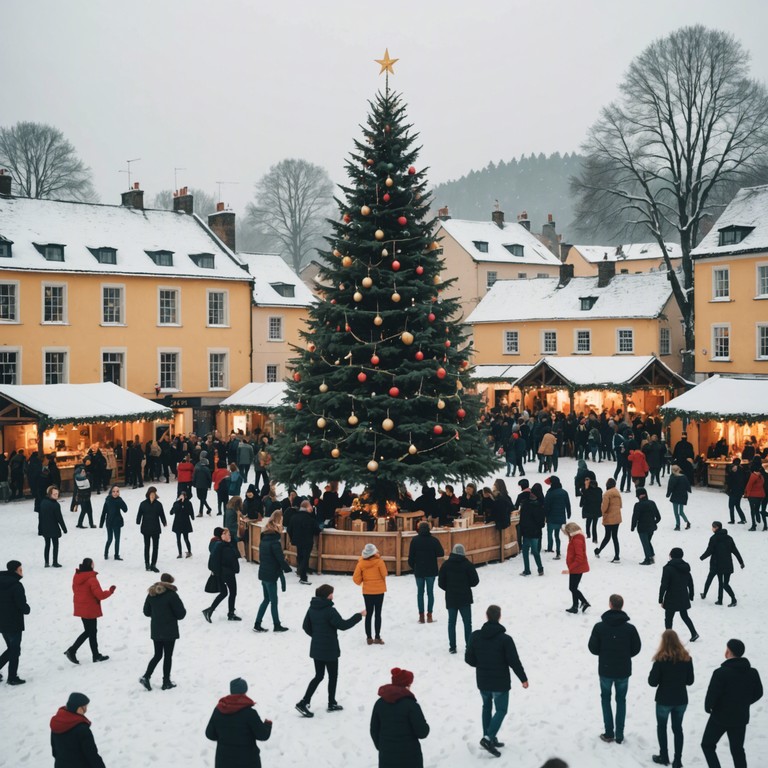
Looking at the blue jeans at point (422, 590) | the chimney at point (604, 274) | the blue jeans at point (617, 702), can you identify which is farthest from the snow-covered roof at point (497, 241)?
the blue jeans at point (617, 702)

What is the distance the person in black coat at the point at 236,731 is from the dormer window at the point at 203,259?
35706 mm

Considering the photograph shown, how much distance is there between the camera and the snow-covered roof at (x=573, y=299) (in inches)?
1761

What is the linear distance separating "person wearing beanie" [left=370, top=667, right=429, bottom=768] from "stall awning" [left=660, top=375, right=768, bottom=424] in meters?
21.7

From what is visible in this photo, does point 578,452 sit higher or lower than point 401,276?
lower

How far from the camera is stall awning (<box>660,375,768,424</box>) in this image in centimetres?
2680

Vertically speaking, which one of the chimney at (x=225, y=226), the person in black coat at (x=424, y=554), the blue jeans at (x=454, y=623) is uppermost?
the chimney at (x=225, y=226)

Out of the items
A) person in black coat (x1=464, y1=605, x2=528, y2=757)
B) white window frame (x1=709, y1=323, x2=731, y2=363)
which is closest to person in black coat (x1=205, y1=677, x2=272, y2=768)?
person in black coat (x1=464, y1=605, x2=528, y2=757)

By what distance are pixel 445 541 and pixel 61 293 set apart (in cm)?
2641

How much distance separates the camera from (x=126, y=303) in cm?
3891

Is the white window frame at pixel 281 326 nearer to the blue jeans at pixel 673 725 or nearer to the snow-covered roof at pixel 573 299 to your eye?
the snow-covered roof at pixel 573 299

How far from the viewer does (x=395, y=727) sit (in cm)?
765

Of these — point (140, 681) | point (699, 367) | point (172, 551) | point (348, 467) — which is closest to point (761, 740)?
point (140, 681)

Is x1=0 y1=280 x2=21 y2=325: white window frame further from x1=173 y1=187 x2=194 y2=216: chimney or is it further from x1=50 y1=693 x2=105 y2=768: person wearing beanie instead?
x1=50 y1=693 x2=105 y2=768: person wearing beanie

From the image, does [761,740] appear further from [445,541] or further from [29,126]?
[29,126]
